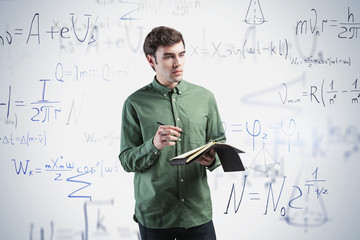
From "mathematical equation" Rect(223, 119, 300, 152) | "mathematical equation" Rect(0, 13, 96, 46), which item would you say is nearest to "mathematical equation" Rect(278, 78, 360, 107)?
"mathematical equation" Rect(223, 119, 300, 152)

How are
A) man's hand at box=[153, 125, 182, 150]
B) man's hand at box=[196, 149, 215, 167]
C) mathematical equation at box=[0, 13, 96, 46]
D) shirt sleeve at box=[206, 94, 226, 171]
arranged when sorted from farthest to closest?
mathematical equation at box=[0, 13, 96, 46] → shirt sleeve at box=[206, 94, 226, 171] → man's hand at box=[196, 149, 215, 167] → man's hand at box=[153, 125, 182, 150]

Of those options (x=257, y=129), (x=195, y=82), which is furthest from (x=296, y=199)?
(x=195, y=82)

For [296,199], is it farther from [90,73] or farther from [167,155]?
[90,73]

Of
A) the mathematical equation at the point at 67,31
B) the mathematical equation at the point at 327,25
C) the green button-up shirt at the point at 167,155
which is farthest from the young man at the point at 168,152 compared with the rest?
the mathematical equation at the point at 327,25

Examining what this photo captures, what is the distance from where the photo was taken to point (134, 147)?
1502 mm

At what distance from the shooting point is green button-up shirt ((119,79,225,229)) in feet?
4.77

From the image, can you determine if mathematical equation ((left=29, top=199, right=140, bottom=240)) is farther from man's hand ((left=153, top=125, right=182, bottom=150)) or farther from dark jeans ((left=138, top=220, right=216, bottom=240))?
man's hand ((left=153, top=125, right=182, bottom=150))

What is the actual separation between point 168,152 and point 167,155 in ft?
0.04

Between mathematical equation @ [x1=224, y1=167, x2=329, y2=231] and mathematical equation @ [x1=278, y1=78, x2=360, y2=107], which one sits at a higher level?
mathematical equation @ [x1=278, y1=78, x2=360, y2=107]

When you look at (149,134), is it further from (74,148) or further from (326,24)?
(326,24)

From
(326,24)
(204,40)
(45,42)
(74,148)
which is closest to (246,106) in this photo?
(204,40)

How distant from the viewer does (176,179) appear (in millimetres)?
1472

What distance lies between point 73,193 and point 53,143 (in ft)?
1.10

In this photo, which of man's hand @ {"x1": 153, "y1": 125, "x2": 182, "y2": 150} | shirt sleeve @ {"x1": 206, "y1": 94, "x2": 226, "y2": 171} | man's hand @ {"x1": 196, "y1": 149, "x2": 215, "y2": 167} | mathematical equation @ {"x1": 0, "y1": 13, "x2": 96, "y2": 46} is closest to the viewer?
man's hand @ {"x1": 153, "y1": 125, "x2": 182, "y2": 150}
